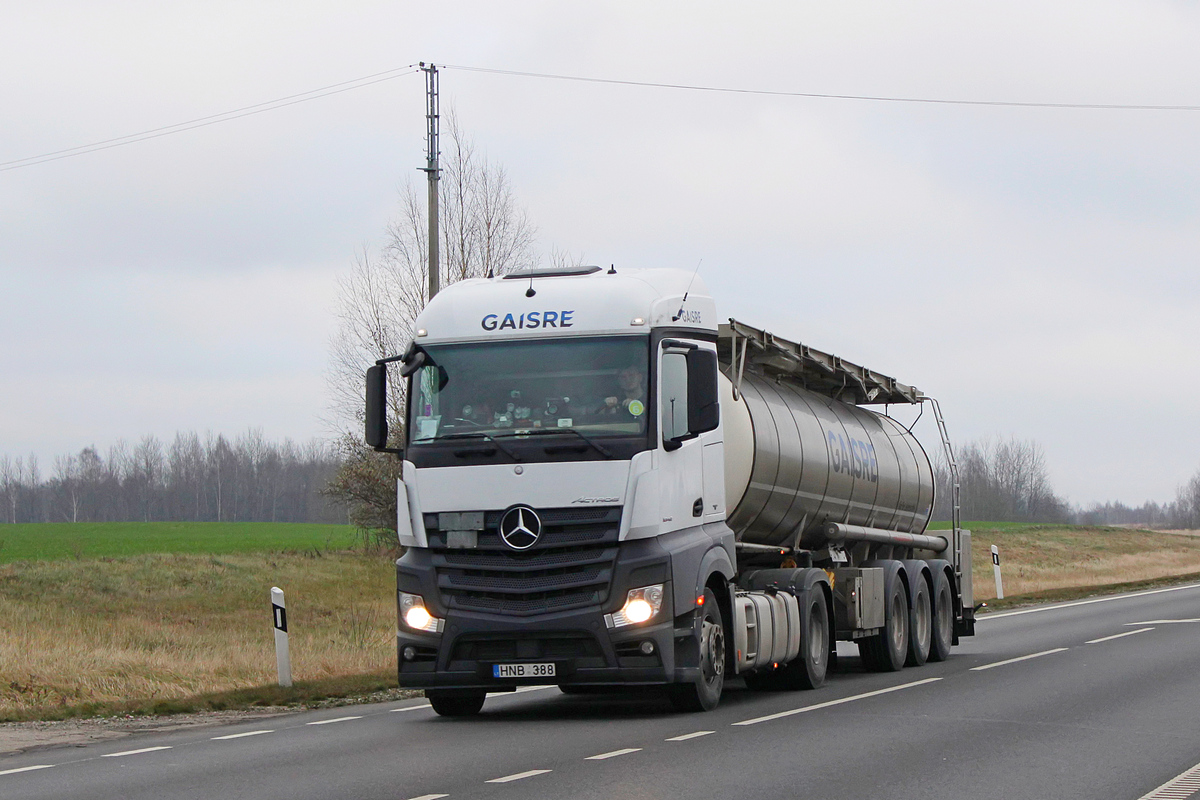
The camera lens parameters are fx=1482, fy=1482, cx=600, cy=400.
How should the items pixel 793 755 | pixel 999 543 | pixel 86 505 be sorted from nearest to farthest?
pixel 793 755 < pixel 999 543 < pixel 86 505

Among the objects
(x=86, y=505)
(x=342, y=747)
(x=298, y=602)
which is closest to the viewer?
(x=342, y=747)

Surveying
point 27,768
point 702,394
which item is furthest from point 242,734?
point 702,394

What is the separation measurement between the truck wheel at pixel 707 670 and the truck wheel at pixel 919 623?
623 centimetres

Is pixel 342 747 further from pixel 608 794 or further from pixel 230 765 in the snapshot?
pixel 608 794

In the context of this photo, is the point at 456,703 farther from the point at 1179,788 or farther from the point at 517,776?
the point at 1179,788

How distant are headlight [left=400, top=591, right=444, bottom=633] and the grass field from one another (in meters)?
3.23

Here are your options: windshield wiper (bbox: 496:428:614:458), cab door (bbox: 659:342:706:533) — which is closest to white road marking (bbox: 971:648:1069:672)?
cab door (bbox: 659:342:706:533)

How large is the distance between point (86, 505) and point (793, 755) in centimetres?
13672

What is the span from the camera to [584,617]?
39.1ft

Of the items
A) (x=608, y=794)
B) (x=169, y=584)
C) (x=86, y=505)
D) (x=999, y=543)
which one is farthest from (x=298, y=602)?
(x=86, y=505)

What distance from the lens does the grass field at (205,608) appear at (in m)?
16.5

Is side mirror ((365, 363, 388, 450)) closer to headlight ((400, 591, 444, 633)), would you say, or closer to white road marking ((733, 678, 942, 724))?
headlight ((400, 591, 444, 633))

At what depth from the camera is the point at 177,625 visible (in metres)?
29.2

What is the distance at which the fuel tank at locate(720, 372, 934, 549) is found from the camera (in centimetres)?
1455
